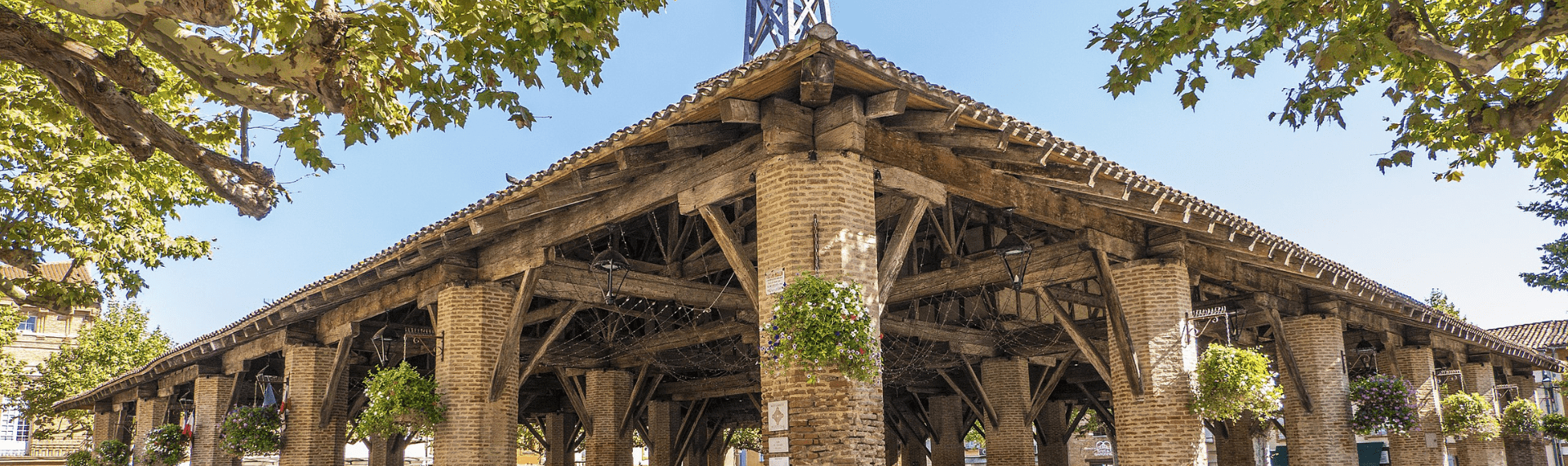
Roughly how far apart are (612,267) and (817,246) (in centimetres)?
443

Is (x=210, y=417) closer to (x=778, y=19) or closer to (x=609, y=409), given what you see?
(x=609, y=409)

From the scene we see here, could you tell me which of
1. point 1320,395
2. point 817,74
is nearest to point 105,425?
point 817,74

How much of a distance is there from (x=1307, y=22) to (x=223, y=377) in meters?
19.3

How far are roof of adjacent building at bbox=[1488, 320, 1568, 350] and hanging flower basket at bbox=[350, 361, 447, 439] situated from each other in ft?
103

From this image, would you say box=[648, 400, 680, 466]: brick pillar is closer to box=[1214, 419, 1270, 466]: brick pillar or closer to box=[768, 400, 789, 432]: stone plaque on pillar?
box=[1214, 419, 1270, 466]: brick pillar

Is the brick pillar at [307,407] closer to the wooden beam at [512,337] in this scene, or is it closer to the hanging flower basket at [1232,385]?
the wooden beam at [512,337]

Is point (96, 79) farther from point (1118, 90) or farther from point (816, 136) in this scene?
point (1118, 90)

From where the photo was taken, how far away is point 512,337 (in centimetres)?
1237

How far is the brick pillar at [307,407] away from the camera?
1617 centimetres

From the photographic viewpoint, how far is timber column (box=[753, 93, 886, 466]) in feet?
25.8

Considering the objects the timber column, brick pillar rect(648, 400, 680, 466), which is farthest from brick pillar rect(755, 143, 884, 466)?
brick pillar rect(648, 400, 680, 466)

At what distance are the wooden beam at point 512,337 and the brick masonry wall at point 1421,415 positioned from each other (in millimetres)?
14794

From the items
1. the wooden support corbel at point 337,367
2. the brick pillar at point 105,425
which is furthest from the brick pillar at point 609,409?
the brick pillar at point 105,425

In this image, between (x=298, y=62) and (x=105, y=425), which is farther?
(x=105, y=425)
